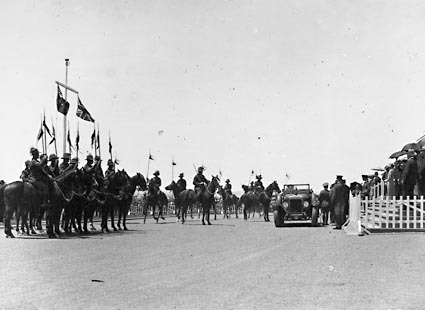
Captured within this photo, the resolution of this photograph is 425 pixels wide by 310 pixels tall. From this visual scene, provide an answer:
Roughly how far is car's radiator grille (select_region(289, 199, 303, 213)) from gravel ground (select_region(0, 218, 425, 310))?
10.8 meters

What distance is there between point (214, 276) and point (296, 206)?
17.6 metres

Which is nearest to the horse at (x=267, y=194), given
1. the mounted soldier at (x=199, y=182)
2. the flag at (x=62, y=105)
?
the mounted soldier at (x=199, y=182)

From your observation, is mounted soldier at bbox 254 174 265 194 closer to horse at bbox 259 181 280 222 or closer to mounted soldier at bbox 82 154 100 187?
horse at bbox 259 181 280 222

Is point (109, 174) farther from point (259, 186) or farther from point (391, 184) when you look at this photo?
point (259, 186)

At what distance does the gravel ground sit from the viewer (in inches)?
309

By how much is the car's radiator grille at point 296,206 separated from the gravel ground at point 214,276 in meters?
10.8

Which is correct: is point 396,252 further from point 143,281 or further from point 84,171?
point 84,171

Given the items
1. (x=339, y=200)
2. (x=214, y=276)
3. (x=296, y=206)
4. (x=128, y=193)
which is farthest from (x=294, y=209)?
(x=214, y=276)

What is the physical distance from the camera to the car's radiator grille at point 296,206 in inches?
1073

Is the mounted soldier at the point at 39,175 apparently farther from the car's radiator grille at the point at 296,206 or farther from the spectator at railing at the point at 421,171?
the spectator at railing at the point at 421,171

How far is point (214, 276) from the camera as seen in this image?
10.1 meters

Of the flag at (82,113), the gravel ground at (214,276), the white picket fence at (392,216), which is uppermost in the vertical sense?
the flag at (82,113)

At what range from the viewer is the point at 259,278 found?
9.84 m

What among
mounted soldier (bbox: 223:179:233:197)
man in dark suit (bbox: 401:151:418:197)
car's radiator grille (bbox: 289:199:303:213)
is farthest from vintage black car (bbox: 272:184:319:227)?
mounted soldier (bbox: 223:179:233:197)
